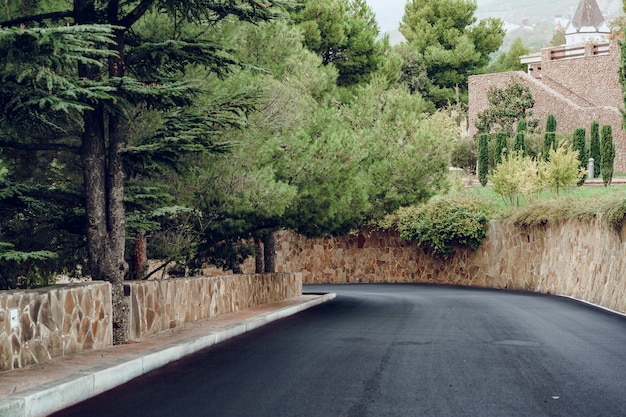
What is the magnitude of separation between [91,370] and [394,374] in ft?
11.3

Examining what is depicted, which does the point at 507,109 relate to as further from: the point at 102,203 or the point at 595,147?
the point at 102,203

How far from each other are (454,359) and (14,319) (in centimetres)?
560

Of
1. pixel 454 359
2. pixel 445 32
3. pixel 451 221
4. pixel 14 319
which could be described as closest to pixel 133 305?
pixel 14 319

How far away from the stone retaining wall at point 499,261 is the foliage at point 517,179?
7.59 ft

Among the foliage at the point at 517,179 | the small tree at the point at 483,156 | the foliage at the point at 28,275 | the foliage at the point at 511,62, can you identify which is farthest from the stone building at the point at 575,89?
the foliage at the point at 28,275

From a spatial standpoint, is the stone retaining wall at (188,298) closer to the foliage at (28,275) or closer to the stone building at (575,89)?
the foliage at (28,275)

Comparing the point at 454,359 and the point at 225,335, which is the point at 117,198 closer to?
the point at 225,335

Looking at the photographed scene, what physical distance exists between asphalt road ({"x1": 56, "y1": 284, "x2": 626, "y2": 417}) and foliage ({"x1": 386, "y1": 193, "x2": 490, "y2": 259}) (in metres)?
22.9

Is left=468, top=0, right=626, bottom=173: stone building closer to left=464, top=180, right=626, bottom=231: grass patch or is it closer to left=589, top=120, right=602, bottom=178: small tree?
left=589, top=120, right=602, bottom=178: small tree

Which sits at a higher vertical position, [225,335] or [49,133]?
[49,133]

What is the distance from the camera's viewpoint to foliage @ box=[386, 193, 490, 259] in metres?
40.8

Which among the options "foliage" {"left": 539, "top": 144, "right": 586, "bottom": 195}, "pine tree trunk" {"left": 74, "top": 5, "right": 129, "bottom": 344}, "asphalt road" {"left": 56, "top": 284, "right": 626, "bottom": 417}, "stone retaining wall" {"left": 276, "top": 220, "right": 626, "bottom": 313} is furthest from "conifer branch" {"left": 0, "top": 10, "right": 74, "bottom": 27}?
"foliage" {"left": 539, "top": 144, "right": 586, "bottom": 195}

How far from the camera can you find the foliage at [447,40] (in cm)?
7938

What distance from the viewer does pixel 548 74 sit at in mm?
67250
